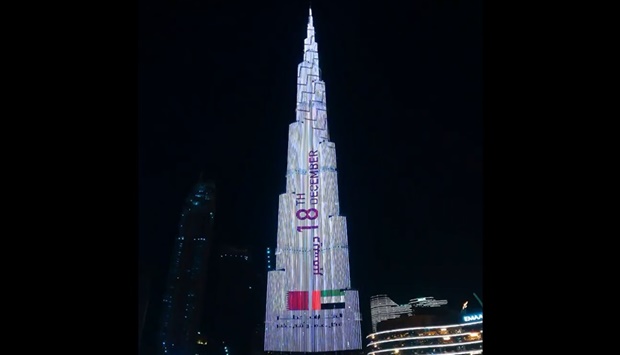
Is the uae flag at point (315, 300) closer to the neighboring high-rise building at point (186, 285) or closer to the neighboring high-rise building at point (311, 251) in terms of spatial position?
the neighboring high-rise building at point (311, 251)

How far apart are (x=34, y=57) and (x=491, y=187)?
1047 mm

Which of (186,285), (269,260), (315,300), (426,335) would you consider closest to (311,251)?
(315,300)

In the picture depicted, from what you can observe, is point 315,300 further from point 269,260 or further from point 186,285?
point 186,285

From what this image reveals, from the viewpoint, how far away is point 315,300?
16203mm

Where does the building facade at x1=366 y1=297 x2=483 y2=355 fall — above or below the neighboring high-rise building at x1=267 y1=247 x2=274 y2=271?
below

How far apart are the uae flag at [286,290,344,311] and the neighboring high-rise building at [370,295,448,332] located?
4490mm

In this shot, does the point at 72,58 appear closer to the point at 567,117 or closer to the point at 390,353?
the point at 567,117

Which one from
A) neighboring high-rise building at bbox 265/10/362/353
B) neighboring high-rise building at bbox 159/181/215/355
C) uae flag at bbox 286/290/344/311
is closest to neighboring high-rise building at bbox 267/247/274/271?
neighboring high-rise building at bbox 265/10/362/353

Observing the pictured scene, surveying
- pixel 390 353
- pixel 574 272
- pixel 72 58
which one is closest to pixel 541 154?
pixel 574 272

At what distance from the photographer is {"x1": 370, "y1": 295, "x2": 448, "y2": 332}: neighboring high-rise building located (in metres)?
Result: 21.1

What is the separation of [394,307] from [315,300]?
22.2ft

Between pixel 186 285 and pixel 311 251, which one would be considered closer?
pixel 311 251

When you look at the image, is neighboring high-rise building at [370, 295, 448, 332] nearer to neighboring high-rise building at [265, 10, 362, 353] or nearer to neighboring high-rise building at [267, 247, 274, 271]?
neighboring high-rise building at [267, 247, 274, 271]

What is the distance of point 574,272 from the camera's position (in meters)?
1.54
